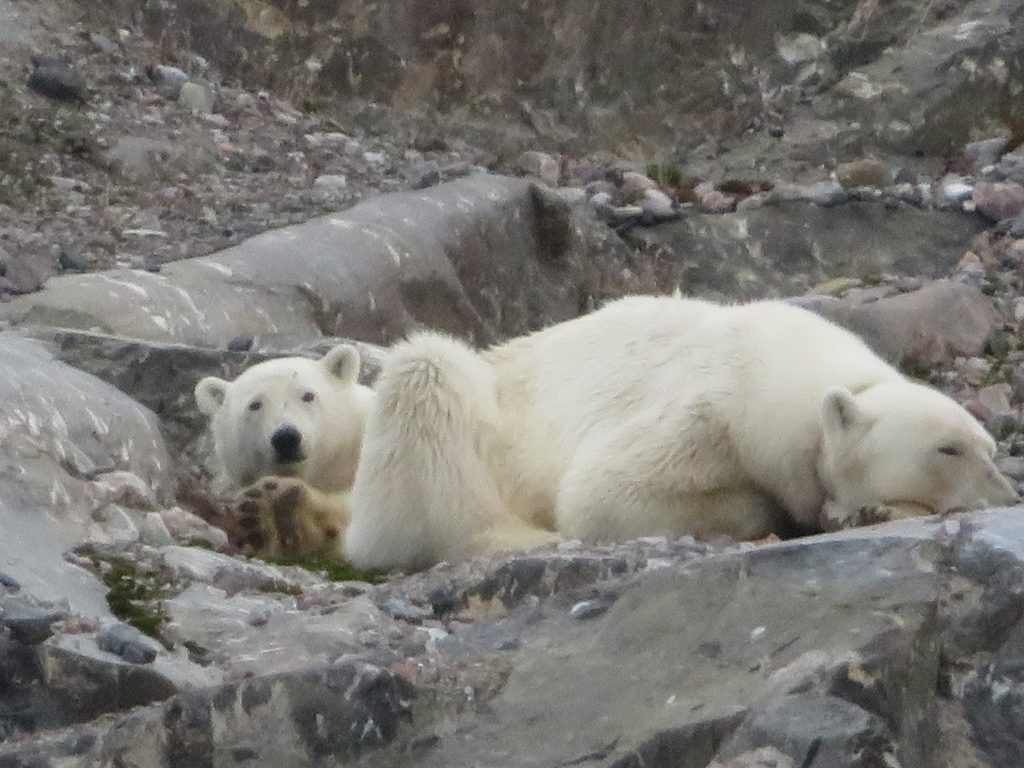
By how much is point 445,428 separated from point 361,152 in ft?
23.0

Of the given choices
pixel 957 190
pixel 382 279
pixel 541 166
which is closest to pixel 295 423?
pixel 382 279

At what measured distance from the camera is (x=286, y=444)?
7.33 meters

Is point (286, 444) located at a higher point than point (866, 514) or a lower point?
lower

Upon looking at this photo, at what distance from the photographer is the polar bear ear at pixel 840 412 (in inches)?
222

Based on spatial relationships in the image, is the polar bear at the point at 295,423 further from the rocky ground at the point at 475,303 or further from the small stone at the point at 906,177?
the small stone at the point at 906,177

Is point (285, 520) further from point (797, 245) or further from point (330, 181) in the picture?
point (797, 245)

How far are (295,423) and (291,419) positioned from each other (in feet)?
0.08

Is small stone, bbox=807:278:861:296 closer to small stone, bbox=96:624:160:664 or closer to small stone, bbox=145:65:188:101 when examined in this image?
small stone, bbox=145:65:188:101

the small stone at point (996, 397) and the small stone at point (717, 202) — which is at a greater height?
the small stone at point (996, 397)

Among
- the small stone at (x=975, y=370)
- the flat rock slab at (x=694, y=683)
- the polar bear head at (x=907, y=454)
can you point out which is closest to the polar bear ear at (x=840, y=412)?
the polar bear head at (x=907, y=454)

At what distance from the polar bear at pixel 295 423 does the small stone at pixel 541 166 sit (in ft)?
20.3

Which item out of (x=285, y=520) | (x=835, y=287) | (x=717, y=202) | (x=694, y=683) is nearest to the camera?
(x=694, y=683)

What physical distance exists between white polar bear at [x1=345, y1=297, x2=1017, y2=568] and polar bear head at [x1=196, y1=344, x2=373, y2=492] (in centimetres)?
80

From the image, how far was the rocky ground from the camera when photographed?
3445mm
